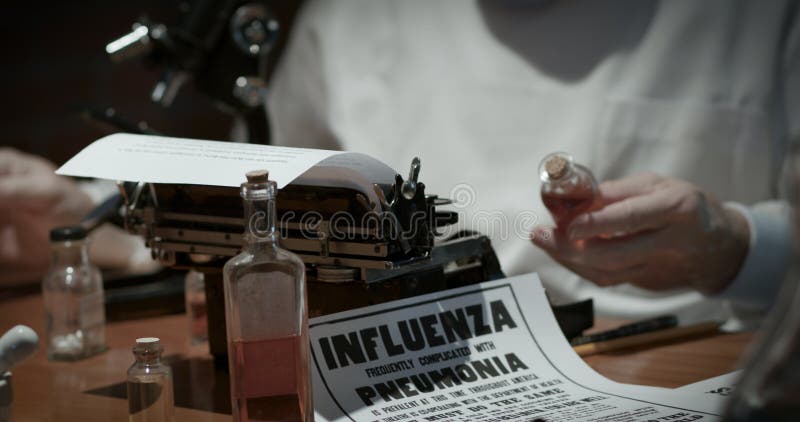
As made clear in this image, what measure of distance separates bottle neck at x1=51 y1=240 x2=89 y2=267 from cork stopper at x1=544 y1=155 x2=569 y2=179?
60 cm

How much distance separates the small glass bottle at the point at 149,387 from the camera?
0.77 metres

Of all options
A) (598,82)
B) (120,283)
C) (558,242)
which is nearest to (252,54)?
(120,283)

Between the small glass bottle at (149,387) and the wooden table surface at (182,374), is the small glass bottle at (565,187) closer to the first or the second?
the wooden table surface at (182,374)

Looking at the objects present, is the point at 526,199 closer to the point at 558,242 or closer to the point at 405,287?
the point at 558,242

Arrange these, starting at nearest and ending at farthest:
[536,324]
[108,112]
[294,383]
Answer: [294,383] < [536,324] < [108,112]

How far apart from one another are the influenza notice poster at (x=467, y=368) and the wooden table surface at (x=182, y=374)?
3.3 inches

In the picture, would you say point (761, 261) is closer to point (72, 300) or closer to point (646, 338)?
point (646, 338)

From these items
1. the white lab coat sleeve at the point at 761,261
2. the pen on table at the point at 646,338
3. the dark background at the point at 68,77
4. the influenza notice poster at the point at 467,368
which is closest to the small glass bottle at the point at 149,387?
the influenza notice poster at the point at 467,368

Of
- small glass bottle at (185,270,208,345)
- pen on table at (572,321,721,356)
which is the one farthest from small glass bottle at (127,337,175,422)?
pen on table at (572,321,721,356)

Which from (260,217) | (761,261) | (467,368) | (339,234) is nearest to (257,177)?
(260,217)

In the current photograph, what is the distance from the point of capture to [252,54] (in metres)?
1.37

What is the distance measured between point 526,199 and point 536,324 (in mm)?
741

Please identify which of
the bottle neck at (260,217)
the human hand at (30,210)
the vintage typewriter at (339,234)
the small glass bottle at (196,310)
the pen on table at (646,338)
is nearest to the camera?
the bottle neck at (260,217)

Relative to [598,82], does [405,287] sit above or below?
below
